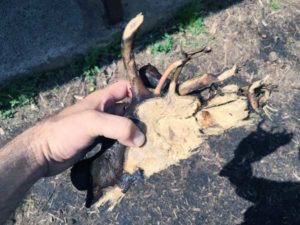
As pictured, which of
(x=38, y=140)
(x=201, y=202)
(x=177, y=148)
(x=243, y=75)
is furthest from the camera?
(x=243, y=75)

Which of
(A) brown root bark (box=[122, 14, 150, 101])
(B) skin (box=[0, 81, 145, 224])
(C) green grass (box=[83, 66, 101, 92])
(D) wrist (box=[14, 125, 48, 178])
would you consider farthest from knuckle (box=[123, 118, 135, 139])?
(C) green grass (box=[83, 66, 101, 92])

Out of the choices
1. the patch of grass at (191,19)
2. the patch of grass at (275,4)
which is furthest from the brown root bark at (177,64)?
the patch of grass at (275,4)

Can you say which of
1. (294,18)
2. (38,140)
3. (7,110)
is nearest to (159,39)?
(294,18)

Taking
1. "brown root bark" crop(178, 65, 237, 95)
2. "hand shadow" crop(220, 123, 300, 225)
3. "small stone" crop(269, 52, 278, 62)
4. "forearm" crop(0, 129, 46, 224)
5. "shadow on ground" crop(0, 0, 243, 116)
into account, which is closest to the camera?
"brown root bark" crop(178, 65, 237, 95)

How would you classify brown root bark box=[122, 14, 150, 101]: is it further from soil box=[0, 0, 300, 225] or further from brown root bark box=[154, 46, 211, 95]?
soil box=[0, 0, 300, 225]

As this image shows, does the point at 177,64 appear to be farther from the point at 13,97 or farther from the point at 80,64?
the point at 13,97

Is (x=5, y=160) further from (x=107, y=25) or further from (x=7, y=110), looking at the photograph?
(x=107, y=25)
